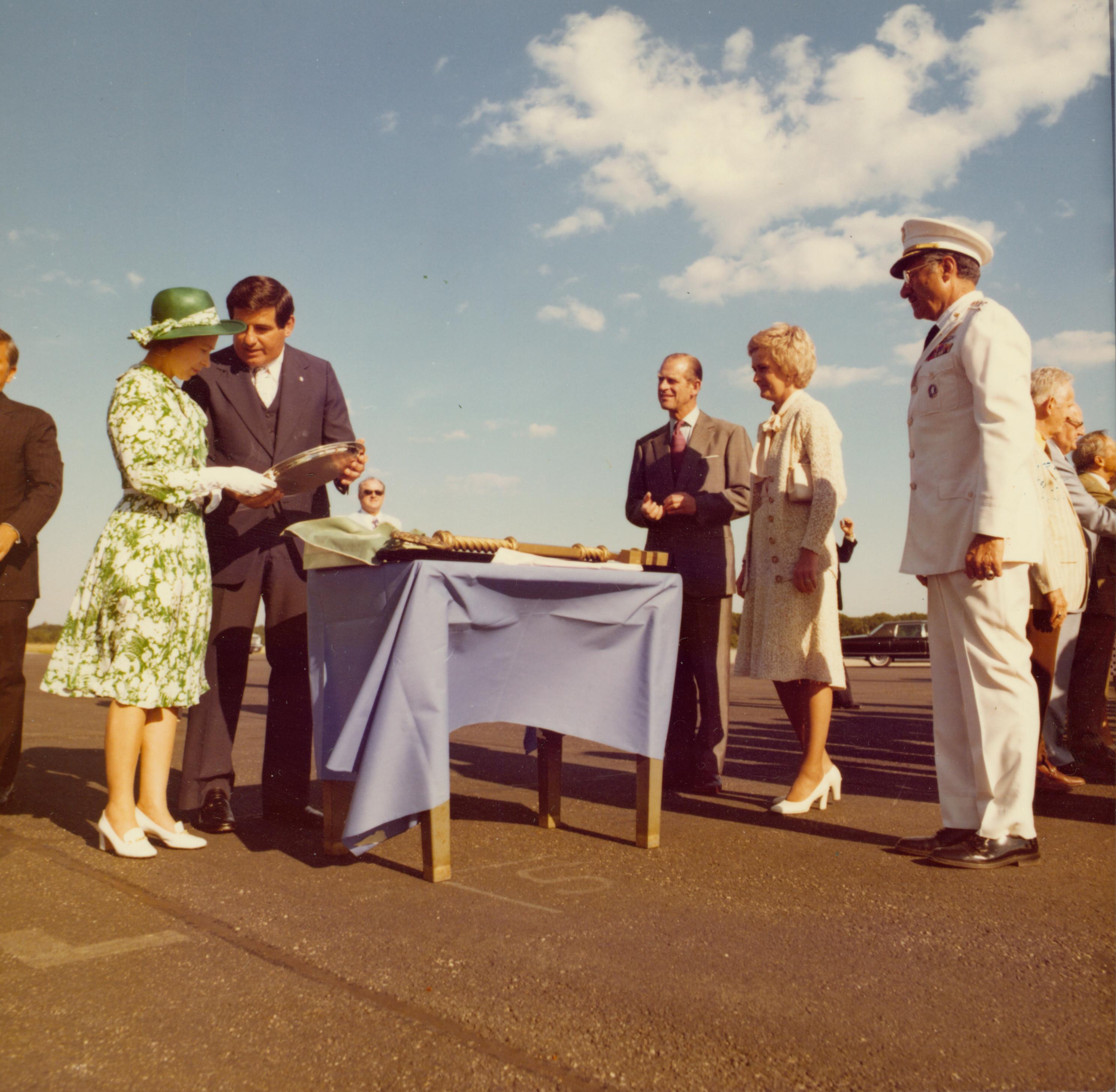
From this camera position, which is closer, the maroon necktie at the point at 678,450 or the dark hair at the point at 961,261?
the dark hair at the point at 961,261

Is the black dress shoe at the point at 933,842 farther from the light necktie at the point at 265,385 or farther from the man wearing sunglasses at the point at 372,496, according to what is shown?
the man wearing sunglasses at the point at 372,496

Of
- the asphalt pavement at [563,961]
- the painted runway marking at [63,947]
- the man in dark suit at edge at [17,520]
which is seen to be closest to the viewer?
the asphalt pavement at [563,961]

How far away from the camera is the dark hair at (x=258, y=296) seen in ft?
12.6

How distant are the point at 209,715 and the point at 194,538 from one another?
0.70m

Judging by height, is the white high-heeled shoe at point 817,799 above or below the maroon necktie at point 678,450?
below

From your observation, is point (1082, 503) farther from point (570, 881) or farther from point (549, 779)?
point (570, 881)

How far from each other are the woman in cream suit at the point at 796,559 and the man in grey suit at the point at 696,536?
0.37 m

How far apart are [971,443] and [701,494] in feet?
5.55

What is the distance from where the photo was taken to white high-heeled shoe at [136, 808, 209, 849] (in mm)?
3350

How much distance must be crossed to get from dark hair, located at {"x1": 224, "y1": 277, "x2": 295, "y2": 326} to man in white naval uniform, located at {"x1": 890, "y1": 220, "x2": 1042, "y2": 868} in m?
2.42

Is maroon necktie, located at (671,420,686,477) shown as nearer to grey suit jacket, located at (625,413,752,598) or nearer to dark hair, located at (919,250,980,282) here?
grey suit jacket, located at (625,413,752,598)

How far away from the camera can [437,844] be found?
9.73 feet

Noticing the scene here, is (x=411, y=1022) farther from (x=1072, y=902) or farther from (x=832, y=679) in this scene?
(x=832, y=679)

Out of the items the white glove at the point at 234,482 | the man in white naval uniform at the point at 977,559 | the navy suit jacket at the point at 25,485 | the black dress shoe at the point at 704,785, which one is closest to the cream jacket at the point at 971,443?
the man in white naval uniform at the point at 977,559
